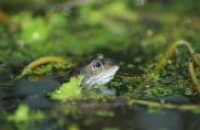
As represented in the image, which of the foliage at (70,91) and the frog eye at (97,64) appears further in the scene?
the frog eye at (97,64)

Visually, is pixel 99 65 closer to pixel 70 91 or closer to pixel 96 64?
pixel 96 64

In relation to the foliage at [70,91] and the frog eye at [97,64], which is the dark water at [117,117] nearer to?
the foliage at [70,91]

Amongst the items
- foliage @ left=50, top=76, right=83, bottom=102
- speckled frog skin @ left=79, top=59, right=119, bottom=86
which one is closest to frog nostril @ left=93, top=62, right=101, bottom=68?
speckled frog skin @ left=79, top=59, right=119, bottom=86

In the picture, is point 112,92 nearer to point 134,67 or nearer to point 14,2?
point 134,67

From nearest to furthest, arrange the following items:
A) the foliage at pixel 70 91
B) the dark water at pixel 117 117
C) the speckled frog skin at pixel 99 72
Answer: the dark water at pixel 117 117
the foliage at pixel 70 91
the speckled frog skin at pixel 99 72

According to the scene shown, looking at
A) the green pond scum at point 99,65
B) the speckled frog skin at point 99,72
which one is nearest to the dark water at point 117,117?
the green pond scum at point 99,65

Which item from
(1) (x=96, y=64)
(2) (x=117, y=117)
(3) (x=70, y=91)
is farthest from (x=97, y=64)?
(2) (x=117, y=117)

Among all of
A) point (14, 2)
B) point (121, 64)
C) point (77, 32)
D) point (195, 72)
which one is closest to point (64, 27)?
point (77, 32)

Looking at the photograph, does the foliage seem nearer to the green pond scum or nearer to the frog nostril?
the green pond scum
